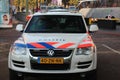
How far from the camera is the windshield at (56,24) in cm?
859

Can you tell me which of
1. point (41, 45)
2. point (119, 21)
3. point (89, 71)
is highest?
point (41, 45)

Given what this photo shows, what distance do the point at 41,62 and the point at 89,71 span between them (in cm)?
98

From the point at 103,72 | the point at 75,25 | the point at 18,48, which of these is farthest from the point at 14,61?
the point at 103,72

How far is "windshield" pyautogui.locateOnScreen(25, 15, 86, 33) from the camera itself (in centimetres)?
→ 859

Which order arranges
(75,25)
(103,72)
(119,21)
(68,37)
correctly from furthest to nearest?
(119,21) → (103,72) → (75,25) → (68,37)

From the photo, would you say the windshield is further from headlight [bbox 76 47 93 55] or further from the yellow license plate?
the yellow license plate

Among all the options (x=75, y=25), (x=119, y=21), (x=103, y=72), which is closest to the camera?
(x=75, y=25)

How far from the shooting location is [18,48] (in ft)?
24.9

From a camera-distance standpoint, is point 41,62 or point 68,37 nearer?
point 41,62

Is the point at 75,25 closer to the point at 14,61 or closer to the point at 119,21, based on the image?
the point at 14,61

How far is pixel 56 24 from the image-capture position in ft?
28.8

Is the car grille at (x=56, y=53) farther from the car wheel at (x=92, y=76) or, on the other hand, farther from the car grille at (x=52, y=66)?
the car wheel at (x=92, y=76)

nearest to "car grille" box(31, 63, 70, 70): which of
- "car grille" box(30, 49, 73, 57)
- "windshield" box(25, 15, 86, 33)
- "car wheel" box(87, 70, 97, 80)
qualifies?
"car grille" box(30, 49, 73, 57)

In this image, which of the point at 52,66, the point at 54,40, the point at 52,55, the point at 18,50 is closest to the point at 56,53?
the point at 52,55
